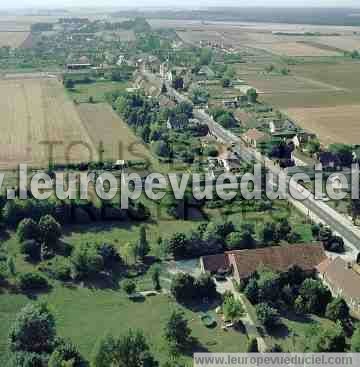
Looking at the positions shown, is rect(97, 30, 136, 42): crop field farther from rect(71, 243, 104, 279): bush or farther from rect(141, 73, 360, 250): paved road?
rect(71, 243, 104, 279): bush

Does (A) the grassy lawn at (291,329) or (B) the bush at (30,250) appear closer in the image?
(A) the grassy lawn at (291,329)

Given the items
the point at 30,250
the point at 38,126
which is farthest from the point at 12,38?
the point at 30,250

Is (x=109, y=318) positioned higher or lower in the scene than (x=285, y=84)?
lower

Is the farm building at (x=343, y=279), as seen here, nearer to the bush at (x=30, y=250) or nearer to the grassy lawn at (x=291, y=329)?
the grassy lawn at (x=291, y=329)

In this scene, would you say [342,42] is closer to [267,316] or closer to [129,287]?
[129,287]

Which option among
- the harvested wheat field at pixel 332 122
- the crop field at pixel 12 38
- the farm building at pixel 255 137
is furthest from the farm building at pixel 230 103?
the crop field at pixel 12 38

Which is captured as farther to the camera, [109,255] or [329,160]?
[329,160]
